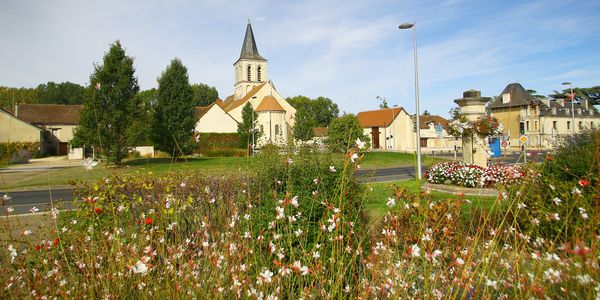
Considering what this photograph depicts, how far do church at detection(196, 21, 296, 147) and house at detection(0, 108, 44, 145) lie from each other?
17429 mm

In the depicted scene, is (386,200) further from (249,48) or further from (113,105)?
(249,48)

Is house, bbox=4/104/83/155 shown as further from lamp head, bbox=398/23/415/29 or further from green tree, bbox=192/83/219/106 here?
green tree, bbox=192/83/219/106

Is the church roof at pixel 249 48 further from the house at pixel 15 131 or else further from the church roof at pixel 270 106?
the house at pixel 15 131

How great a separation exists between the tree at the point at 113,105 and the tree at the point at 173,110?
181 inches

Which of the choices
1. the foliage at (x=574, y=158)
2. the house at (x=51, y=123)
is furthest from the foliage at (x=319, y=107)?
the foliage at (x=574, y=158)

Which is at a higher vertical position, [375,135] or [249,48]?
[249,48]

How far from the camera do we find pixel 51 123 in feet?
153

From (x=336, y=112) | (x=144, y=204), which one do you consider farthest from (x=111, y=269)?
(x=336, y=112)

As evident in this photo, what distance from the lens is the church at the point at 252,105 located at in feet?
159

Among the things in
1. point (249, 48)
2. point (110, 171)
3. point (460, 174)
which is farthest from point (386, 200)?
point (249, 48)

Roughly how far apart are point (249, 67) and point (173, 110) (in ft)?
126

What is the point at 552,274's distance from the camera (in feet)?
6.82

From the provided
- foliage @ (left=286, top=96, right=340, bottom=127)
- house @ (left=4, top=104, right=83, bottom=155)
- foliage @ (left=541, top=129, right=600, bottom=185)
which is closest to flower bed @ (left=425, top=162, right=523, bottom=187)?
foliage @ (left=541, top=129, right=600, bottom=185)

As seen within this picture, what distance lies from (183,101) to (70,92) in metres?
77.8
